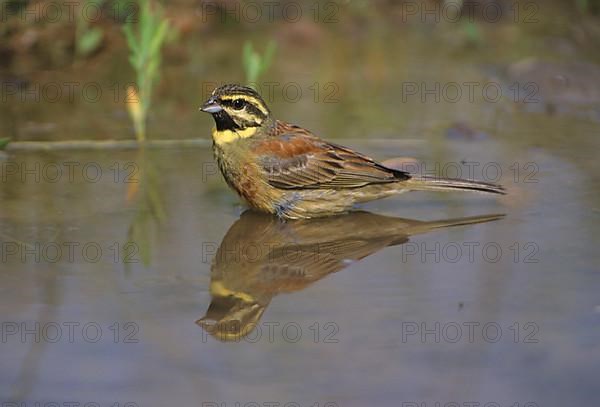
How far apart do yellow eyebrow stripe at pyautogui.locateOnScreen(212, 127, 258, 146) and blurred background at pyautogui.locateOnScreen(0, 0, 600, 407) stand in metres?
0.38

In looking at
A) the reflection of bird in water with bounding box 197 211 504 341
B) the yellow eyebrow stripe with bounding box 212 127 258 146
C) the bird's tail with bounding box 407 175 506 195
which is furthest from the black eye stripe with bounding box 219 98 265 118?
the bird's tail with bounding box 407 175 506 195

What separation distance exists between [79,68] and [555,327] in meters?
6.28

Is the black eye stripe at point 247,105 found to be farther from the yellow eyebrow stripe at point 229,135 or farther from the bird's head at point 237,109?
the yellow eyebrow stripe at point 229,135

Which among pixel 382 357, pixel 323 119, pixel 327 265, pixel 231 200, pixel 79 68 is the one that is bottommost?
pixel 382 357

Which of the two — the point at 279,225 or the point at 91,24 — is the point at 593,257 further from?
the point at 91,24

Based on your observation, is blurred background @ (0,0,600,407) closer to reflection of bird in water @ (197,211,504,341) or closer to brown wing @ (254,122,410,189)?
reflection of bird in water @ (197,211,504,341)

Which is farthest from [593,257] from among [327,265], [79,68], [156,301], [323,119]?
[79,68]

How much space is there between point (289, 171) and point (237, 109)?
0.56m

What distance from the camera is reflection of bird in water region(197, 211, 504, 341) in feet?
17.1

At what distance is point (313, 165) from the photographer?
732cm

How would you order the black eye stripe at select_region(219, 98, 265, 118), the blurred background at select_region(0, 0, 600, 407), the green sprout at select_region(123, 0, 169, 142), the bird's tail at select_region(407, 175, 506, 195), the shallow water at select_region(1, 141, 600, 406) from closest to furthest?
the shallow water at select_region(1, 141, 600, 406) < the blurred background at select_region(0, 0, 600, 407) < the bird's tail at select_region(407, 175, 506, 195) < the black eye stripe at select_region(219, 98, 265, 118) < the green sprout at select_region(123, 0, 169, 142)

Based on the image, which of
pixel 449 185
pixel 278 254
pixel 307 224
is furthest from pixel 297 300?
pixel 449 185

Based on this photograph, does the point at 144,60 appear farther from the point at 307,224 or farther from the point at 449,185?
the point at 449,185

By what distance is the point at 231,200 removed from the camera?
728cm
